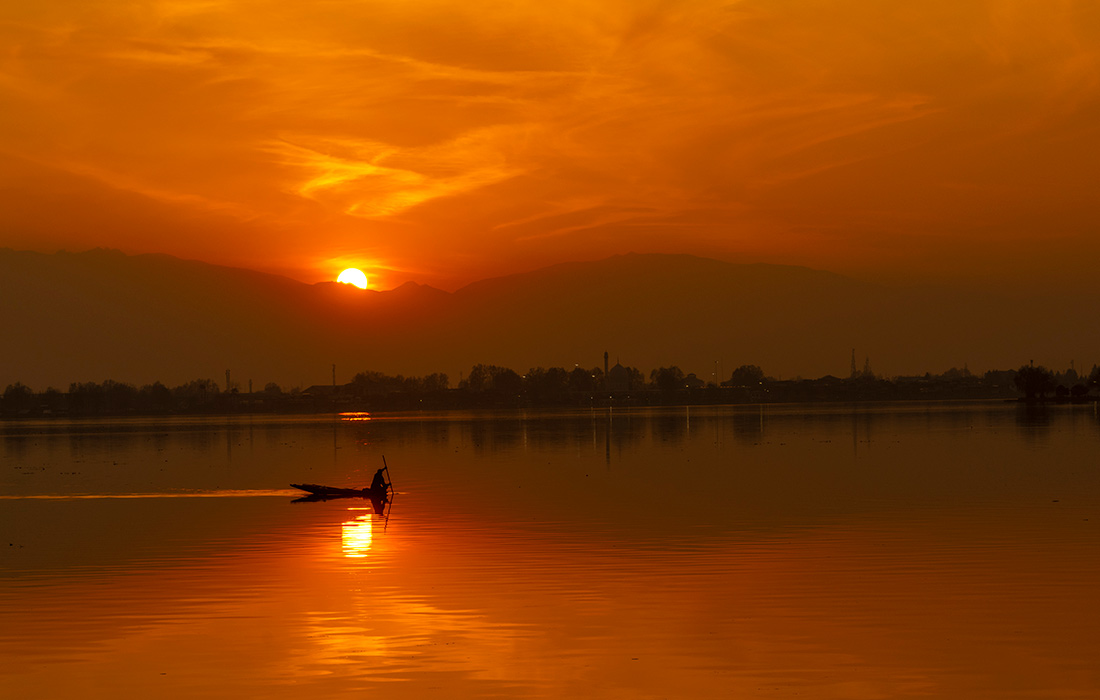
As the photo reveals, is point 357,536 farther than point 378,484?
No

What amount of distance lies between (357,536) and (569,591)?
1708cm

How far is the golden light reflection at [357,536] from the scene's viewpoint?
140 ft

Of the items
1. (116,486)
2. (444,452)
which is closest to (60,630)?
(116,486)

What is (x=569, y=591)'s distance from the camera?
32.9 metres

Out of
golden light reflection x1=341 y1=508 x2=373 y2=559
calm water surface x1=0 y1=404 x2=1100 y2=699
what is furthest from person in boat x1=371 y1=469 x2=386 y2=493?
golden light reflection x1=341 y1=508 x2=373 y2=559

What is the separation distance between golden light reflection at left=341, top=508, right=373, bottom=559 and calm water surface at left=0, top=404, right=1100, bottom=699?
0.29 meters

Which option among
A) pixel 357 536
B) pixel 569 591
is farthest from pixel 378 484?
pixel 569 591

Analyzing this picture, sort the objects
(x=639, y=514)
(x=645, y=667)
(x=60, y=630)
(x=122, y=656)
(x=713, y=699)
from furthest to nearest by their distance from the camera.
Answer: (x=639, y=514) → (x=60, y=630) → (x=122, y=656) → (x=645, y=667) → (x=713, y=699)

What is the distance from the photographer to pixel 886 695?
71.9 ft

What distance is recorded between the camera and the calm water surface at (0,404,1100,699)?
77.5 ft

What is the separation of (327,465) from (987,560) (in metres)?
71.7

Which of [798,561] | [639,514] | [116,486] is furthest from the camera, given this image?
[116,486]

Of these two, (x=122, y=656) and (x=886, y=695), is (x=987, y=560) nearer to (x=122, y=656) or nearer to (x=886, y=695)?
(x=886, y=695)

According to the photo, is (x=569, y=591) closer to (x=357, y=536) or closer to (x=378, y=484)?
(x=357, y=536)
